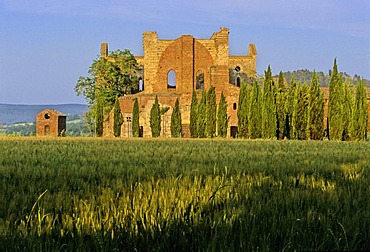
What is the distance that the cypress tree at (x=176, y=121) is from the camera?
38156mm

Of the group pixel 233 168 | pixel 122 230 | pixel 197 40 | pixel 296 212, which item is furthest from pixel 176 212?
pixel 197 40

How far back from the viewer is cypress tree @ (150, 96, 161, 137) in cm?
3850

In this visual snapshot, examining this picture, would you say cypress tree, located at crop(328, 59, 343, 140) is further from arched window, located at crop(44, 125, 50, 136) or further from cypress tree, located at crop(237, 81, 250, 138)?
arched window, located at crop(44, 125, 50, 136)

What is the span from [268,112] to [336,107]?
3.98m

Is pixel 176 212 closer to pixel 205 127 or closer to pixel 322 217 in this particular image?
pixel 322 217

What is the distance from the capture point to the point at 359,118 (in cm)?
3178

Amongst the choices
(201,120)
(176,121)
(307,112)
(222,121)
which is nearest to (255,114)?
(307,112)

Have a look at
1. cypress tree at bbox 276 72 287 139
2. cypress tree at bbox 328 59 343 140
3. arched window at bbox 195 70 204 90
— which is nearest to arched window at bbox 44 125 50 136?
arched window at bbox 195 70 204 90

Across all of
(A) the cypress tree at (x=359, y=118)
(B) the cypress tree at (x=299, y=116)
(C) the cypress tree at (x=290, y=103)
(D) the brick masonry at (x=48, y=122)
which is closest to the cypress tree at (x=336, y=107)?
(A) the cypress tree at (x=359, y=118)

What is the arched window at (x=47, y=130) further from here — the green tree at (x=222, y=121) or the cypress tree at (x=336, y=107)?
the cypress tree at (x=336, y=107)

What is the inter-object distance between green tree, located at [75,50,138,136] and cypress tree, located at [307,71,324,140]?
65.3ft

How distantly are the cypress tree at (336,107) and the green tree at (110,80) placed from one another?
2083cm

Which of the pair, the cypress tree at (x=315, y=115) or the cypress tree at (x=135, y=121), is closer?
the cypress tree at (x=315, y=115)

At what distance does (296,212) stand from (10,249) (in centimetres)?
191
